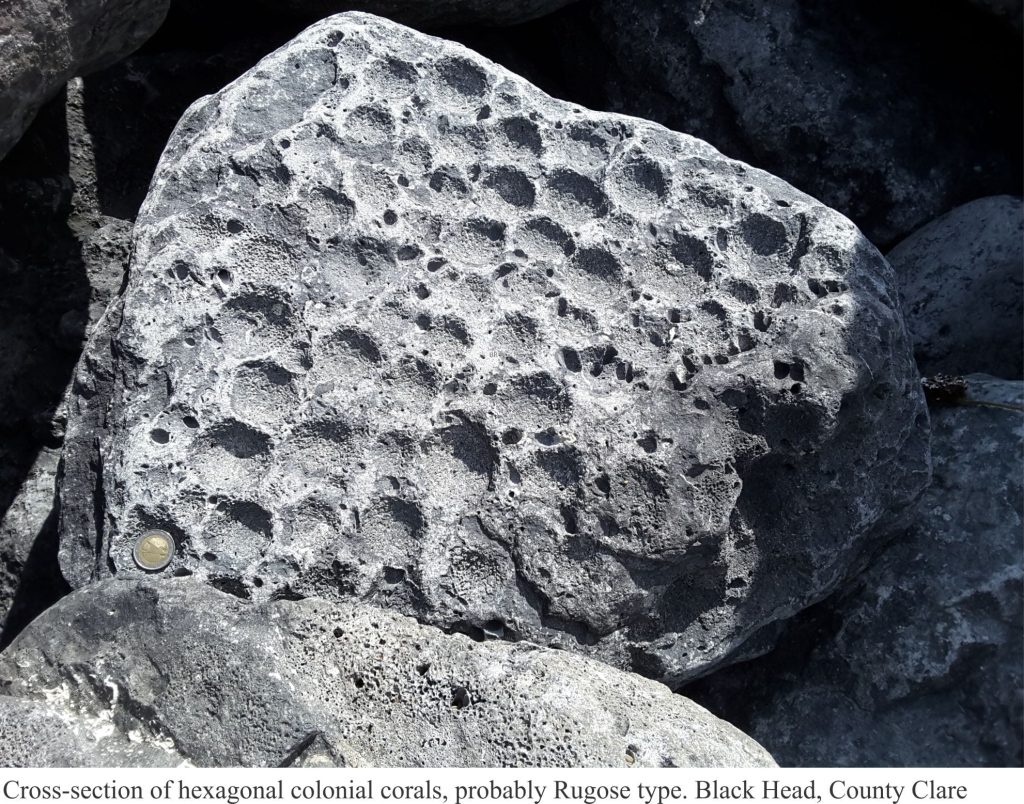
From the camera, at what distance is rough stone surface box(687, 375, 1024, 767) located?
1.71 m

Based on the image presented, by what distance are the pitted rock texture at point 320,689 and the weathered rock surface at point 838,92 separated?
1304 millimetres

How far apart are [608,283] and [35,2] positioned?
94cm

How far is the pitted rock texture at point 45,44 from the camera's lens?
156cm

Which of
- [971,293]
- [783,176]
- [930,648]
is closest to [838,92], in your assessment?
[783,176]

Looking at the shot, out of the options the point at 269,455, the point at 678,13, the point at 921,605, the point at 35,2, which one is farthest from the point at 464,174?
the point at 921,605

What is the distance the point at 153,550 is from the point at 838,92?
1626 millimetres

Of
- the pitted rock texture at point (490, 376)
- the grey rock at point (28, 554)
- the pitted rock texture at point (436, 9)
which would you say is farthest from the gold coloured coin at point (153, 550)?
the pitted rock texture at point (436, 9)

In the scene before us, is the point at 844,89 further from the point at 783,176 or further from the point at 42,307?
the point at 42,307

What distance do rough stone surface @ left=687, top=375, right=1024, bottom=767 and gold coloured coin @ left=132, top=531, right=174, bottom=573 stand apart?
0.94m

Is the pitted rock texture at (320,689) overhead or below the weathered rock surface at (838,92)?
below

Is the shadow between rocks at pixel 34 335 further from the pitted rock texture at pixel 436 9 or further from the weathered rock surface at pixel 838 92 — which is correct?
the weathered rock surface at pixel 838 92

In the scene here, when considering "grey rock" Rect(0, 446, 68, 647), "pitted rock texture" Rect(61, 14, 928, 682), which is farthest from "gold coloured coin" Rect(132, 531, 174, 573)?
"grey rock" Rect(0, 446, 68, 647)

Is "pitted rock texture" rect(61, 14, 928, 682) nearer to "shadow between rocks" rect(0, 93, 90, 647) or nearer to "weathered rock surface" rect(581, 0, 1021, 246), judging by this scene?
"shadow between rocks" rect(0, 93, 90, 647)

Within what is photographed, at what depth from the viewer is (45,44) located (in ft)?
5.28
